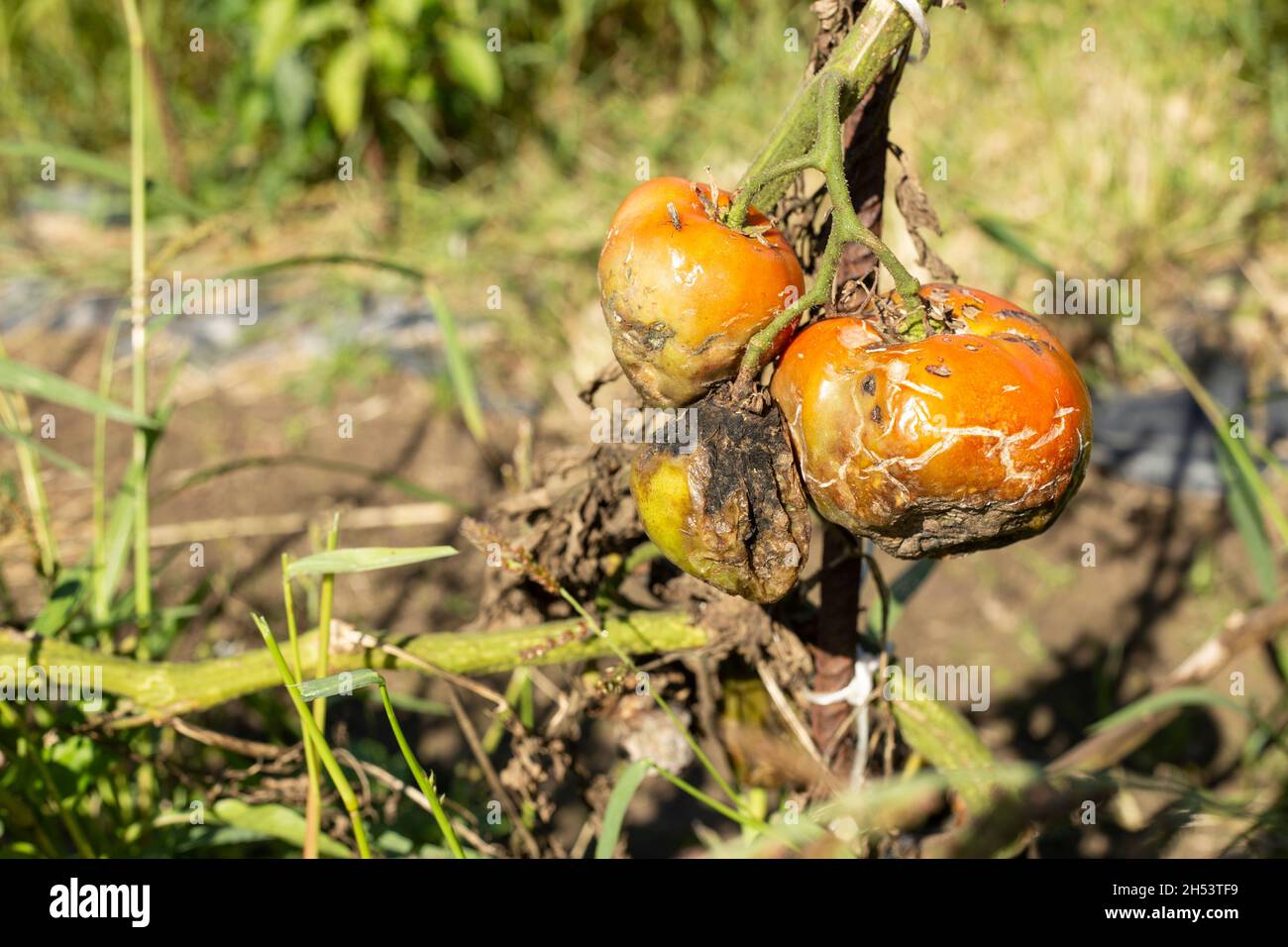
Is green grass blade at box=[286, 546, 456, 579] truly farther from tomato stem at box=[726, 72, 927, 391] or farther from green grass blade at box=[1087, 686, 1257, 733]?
green grass blade at box=[1087, 686, 1257, 733]

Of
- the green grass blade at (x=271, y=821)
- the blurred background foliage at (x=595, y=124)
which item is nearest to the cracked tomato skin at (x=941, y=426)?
the green grass blade at (x=271, y=821)

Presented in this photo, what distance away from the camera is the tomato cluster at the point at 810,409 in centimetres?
75

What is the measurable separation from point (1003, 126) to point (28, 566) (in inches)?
123

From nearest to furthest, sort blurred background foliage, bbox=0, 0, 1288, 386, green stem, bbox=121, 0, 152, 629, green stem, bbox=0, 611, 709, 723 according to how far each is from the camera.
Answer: green stem, bbox=0, 611, 709, 723
green stem, bbox=121, 0, 152, 629
blurred background foliage, bbox=0, 0, 1288, 386

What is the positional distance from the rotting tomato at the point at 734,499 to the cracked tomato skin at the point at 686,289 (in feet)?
0.14

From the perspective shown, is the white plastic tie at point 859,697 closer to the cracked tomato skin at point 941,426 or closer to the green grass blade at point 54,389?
the cracked tomato skin at point 941,426

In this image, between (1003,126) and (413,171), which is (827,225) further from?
(413,171)

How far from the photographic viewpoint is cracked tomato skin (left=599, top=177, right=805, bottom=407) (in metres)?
0.80

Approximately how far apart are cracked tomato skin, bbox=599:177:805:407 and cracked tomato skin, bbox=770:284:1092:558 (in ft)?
0.15

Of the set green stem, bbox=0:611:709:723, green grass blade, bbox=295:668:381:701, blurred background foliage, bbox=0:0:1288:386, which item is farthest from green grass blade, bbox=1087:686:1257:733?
blurred background foliage, bbox=0:0:1288:386

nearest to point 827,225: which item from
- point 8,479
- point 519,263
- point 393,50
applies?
point 8,479

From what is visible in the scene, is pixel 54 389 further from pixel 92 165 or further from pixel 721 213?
pixel 721 213

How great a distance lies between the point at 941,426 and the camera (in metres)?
0.74

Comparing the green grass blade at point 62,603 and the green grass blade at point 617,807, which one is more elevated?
the green grass blade at point 62,603
